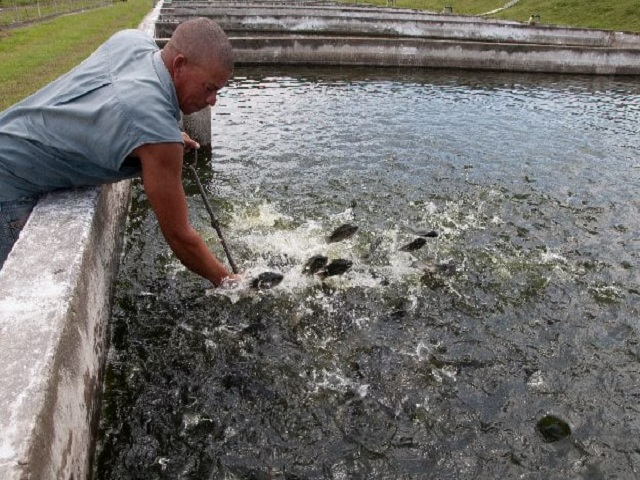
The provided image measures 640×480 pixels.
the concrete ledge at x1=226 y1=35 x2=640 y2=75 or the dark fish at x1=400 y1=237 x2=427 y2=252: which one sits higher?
the concrete ledge at x1=226 y1=35 x2=640 y2=75

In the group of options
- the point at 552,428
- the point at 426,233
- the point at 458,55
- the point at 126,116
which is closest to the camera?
the point at 126,116

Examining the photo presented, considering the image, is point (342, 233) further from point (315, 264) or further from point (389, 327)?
point (389, 327)

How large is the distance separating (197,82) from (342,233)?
15.3ft

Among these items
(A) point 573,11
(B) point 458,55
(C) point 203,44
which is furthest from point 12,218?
(A) point 573,11

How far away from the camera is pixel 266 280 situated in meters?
6.80

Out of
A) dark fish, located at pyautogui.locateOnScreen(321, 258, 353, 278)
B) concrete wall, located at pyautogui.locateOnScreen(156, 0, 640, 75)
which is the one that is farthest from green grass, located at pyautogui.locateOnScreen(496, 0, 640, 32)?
dark fish, located at pyautogui.locateOnScreen(321, 258, 353, 278)

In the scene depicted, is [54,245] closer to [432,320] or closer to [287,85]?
[432,320]

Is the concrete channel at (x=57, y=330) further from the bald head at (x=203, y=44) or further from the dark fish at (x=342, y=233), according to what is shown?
the dark fish at (x=342, y=233)

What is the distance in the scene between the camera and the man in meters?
3.74

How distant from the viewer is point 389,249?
849cm

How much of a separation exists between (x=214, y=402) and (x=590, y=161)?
11.7 m

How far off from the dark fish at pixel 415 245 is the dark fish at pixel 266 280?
2.40m

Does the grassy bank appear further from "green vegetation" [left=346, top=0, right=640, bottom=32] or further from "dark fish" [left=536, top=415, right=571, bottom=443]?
"green vegetation" [left=346, top=0, right=640, bottom=32]

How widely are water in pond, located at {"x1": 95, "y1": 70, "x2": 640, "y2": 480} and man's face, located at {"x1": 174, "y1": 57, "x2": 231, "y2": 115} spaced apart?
9.17ft
